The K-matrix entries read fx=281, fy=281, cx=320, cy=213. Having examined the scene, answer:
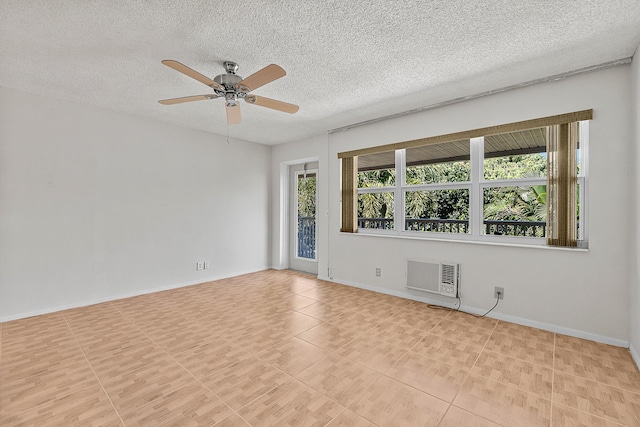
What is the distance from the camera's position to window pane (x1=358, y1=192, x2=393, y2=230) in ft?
14.0

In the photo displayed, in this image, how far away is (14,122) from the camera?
3131mm

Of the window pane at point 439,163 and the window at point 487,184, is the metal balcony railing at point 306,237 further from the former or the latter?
the window pane at point 439,163

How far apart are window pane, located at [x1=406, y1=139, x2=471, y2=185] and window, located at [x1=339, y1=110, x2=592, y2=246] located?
12 millimetres

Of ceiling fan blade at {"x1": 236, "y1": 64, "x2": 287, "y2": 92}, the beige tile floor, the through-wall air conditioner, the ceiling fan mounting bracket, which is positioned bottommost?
the beige tile floor

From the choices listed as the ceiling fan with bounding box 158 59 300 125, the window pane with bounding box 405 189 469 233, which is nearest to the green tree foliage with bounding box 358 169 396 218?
the window pane with bounding box 405 189 469 233

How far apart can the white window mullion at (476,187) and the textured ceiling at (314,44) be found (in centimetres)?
63

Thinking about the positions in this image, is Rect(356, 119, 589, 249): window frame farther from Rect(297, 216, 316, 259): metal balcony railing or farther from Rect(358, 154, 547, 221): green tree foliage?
Rect(297, 216, 316, 259): metal balcony railing

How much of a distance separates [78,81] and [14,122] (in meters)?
1.00

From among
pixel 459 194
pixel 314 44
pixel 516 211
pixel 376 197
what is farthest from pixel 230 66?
pixel 516 211

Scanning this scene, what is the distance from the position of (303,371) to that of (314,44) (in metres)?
2.58

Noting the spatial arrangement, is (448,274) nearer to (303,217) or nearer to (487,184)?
(487,184)

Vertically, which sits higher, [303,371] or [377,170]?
[377,170]

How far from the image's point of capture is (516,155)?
3.19 m

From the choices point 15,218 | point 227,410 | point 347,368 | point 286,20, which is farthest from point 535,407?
point 15,218
